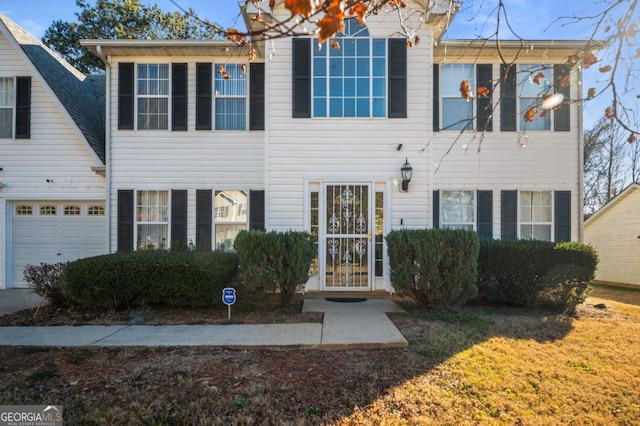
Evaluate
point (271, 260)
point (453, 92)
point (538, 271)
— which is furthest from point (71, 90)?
point (538, 271)

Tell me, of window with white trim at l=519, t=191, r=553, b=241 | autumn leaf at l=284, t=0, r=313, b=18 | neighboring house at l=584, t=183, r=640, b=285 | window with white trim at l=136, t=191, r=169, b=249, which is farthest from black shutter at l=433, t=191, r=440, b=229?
neighboring house at l=584, t=183, r=640, b=285

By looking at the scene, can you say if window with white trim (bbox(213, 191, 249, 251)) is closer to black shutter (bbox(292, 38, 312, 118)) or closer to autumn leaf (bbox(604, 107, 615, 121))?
black shutter (bbox(292, 38, 312, 118))

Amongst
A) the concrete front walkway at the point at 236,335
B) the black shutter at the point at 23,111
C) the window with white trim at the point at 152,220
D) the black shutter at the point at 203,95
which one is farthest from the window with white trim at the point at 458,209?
the black shutter at the point at 23,111

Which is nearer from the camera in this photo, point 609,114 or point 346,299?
point 609,114

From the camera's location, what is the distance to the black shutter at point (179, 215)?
27.6 feet

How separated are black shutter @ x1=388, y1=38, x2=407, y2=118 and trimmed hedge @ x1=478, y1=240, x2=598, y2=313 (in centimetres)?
317

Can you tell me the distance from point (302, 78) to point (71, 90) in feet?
21.0

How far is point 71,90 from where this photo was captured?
9.40 metres

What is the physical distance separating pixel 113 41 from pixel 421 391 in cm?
896

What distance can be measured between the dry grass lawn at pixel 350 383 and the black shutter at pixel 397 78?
4.49 m

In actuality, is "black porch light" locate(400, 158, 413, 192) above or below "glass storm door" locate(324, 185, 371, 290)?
above

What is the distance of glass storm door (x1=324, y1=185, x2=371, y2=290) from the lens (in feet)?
24.5

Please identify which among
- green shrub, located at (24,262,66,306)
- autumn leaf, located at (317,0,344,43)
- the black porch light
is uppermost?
autumn leaf, located at (317,0,344,43)

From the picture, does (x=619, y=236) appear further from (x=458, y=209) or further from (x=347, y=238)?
(x=347, y=238)
